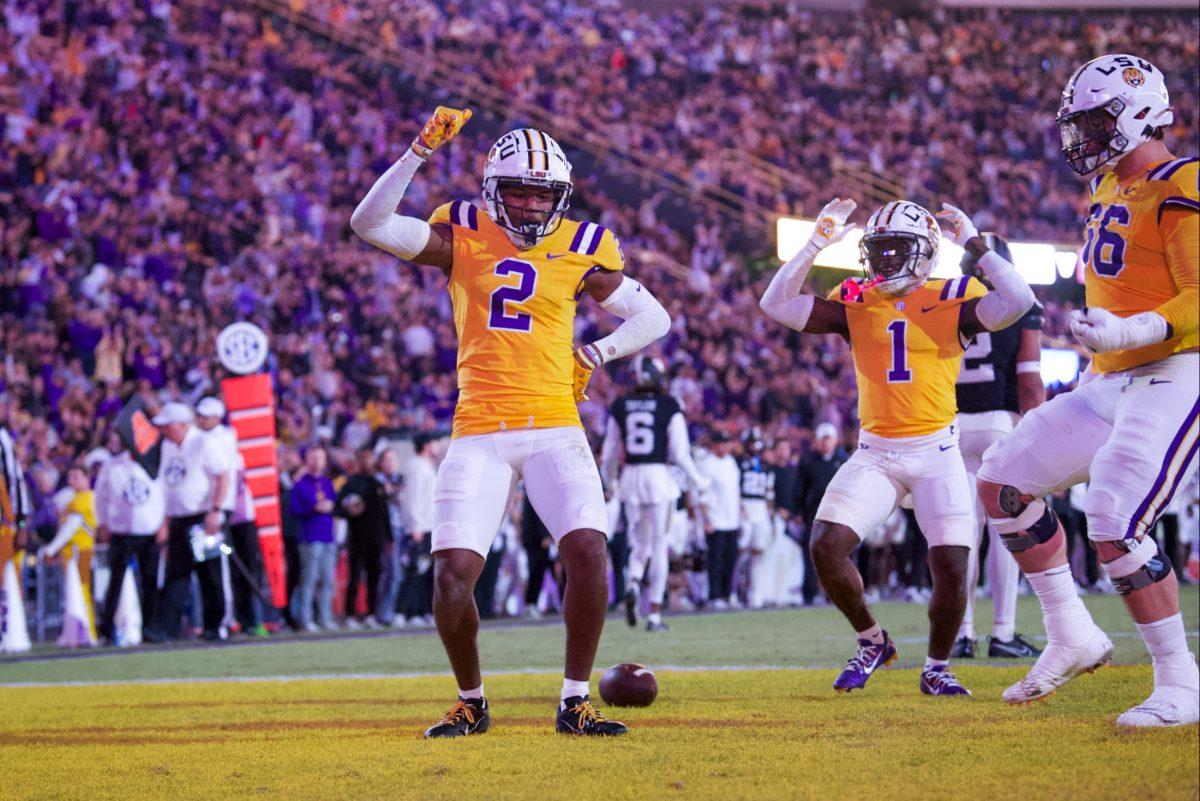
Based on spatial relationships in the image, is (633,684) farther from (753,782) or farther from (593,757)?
(753,782)

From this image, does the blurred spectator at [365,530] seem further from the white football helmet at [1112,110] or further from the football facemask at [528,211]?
the white football helmet at [1112,110]

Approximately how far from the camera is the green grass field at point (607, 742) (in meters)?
4.51

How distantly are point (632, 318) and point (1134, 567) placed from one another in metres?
2.20

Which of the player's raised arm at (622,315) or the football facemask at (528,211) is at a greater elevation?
the football facemask at (528,211)

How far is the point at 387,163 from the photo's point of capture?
77.3 ft

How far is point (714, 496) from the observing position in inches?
672

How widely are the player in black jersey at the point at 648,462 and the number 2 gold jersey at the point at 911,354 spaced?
579cm

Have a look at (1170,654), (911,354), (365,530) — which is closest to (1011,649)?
(911,354)

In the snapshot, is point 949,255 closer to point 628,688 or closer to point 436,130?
point 628,688

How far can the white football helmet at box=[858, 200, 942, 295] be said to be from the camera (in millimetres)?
7105

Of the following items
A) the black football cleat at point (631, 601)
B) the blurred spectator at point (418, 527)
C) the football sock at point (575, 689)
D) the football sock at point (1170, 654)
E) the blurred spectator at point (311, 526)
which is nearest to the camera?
the football sock at point (1170, 654)

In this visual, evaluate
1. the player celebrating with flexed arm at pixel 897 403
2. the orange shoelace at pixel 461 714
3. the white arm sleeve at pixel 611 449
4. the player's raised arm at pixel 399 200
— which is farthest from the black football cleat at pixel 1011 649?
the white arm sleeve at pixel 611 449

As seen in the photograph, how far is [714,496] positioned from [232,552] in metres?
5.57

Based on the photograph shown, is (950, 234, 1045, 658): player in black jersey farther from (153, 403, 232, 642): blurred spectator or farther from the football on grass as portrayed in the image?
(153, 403, 232, 642): blurred spectator
